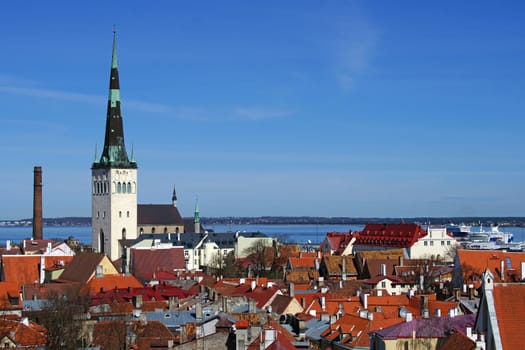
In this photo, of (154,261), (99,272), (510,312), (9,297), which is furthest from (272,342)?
(154,261)

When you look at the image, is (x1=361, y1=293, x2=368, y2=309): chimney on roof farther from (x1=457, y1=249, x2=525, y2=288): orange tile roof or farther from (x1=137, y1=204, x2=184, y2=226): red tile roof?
(x1=137, y1=204, x2=184, y2=226): red tile roof

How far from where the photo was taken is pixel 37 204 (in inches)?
5118

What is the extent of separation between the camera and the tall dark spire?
427ft

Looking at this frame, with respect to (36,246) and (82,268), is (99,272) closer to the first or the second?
(82,268)

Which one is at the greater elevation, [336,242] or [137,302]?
[336,242]

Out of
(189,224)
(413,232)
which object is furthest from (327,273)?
(189,224)

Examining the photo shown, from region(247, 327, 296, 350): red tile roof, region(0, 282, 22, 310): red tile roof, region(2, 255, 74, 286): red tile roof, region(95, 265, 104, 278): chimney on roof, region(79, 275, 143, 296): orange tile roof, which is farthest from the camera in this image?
region(2, 255, 74, 286): red tile roof

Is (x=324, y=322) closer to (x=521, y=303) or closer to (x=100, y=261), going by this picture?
(x=521, y=303)

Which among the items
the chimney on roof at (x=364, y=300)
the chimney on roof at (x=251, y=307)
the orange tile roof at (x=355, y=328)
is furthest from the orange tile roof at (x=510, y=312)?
the chimney on roof at (x=364, y=300)

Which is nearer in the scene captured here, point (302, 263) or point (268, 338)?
point (268, 338)

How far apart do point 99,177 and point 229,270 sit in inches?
1516

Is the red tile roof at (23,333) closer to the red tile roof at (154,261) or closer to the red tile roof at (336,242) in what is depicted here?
the red tile roof at (154,261)

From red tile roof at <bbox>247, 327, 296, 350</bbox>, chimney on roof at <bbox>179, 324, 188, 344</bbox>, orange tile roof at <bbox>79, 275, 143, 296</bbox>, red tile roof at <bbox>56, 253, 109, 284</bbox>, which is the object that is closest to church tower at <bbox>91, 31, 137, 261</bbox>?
red tile roof at <bbox>56, 253, 109, 284</bbox>

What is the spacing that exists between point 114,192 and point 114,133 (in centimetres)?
779
